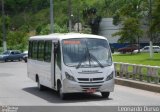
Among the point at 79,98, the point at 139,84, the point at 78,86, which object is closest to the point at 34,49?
the point at 139,84

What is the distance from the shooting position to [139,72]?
22.7 metres

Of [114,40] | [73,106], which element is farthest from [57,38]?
[114,40]

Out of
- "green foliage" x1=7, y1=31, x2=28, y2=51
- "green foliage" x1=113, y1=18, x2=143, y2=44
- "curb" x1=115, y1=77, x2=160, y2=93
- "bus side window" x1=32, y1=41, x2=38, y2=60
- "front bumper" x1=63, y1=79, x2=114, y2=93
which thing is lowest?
"green foliage" x1=7, y1=31, x2=28, y2=51

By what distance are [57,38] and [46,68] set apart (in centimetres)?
194

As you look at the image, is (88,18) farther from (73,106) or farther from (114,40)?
(73,106)

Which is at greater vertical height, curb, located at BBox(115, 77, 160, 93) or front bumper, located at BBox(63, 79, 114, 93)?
front bumper, located at BBox(63, 79, 114, 93)

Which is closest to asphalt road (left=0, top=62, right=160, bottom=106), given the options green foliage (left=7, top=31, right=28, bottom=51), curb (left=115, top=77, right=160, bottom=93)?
curb (left=115, top=77, right=160, bottom=93)

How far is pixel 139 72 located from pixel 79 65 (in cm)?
571

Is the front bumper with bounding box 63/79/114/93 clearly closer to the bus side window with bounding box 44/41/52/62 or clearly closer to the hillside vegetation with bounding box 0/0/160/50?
the bus side window with bounding box 44/41/52/62

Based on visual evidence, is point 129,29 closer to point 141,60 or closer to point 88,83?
point 141,60

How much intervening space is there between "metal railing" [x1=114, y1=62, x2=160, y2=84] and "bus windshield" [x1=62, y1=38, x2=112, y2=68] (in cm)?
332

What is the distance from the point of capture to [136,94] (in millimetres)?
19531

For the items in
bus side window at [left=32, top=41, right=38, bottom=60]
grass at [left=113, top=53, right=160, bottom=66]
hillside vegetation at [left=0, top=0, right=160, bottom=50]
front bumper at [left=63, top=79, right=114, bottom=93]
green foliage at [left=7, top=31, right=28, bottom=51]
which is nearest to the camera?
front bumper at [left=63, top=79, right=114, bottom=93]

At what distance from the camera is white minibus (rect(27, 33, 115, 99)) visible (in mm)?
17594
